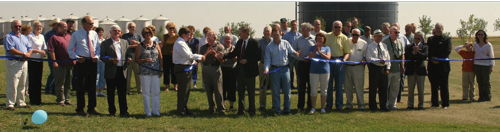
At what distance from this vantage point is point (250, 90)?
8922 mm

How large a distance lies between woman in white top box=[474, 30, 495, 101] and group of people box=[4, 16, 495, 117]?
157 centimetres

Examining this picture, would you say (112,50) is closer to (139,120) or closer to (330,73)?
(139,120)

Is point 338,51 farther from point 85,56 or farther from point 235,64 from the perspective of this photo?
point 85,56

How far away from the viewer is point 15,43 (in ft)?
29.1

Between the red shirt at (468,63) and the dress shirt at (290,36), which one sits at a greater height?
the dress shirt at (290,36)

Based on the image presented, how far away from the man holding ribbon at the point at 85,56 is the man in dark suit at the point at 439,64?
673cm

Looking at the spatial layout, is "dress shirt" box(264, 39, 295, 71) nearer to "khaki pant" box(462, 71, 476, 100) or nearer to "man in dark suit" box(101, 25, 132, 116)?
"man in dark suit" box(101, 25, 132, 116)

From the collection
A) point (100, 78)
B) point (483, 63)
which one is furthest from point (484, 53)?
point (100, 78)

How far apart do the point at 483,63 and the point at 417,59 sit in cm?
234

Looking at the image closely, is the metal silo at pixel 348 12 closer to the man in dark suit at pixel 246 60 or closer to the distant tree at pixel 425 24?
the distant tree at pixel 425 24

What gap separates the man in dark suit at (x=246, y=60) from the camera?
8.71m

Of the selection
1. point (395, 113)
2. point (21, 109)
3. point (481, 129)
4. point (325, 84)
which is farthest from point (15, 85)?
point (481, 129)

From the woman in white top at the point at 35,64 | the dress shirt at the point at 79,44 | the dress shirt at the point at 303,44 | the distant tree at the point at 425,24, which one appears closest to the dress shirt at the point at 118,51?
the dress shirt at the point at 79,44

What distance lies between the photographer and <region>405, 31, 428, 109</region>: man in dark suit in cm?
954
